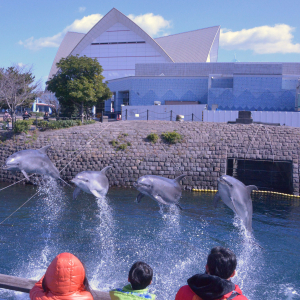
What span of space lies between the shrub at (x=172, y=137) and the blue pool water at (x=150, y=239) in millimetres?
5428

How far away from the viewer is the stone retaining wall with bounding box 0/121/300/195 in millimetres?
21031

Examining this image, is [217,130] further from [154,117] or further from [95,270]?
[95,270]

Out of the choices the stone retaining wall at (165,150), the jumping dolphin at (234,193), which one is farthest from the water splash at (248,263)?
the stone retaining wall at (165,150)

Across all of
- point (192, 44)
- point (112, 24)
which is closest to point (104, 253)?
point (112, 24)

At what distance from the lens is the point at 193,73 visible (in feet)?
131

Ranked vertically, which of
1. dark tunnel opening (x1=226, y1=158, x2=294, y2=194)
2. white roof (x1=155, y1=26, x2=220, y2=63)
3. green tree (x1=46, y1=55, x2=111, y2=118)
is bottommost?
dark tunnel opening (x1=226, y1=158, x2=294, y2=194)

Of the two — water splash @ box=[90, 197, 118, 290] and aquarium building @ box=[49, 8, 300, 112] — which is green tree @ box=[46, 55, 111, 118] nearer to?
aquarium building @ box=[49, 8, 300, 112]

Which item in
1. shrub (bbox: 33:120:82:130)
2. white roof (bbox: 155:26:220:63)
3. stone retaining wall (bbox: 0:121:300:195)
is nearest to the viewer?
stone retaining wall (bbox: 0:121:300:195)

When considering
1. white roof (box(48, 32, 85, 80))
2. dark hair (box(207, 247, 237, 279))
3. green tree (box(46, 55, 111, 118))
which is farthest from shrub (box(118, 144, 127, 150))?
white roof (box(48, 32, 85, 80))

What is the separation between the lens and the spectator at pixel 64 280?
11.4 feet

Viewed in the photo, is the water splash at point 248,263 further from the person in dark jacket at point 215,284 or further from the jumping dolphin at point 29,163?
the jumping dolphin at point 29,163

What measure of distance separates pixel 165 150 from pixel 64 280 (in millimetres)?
18739

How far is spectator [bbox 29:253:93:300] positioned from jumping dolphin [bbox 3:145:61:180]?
14.4 ft

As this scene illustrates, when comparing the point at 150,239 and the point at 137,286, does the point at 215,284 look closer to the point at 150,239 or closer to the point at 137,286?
the point at 137,286
